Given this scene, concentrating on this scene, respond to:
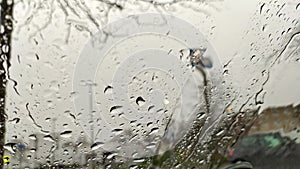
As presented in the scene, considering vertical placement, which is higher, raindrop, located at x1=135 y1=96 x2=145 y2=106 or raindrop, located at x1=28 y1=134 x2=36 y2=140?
raindrop, located at x1=135 y1=96 x2=145 y2=106

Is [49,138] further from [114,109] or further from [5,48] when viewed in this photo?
[5,48]

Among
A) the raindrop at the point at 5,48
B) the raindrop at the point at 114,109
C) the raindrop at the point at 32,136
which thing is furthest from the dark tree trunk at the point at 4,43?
the raindrop at the point at 114,109

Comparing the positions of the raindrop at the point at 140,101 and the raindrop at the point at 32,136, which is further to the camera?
the raindrop at the point at 140,101

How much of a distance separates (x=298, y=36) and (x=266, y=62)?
0.20 m

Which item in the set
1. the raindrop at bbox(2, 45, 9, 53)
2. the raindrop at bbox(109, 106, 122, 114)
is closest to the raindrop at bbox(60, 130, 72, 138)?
the raindrop at bbox(109, 106, 122, 114)

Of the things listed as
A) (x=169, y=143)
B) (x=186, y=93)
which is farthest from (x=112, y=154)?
(x=169, y=143)


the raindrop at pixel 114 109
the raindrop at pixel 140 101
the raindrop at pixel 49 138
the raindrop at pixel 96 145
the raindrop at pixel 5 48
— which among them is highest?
the raindrop at pixel 140 101

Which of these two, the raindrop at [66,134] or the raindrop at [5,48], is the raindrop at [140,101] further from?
the raindrop at [5,48]

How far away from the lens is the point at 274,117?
127 centimetres

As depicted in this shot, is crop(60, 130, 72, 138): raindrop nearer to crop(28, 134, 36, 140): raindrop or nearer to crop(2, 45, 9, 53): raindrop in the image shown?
crop(28, 134, 36, 140): raindrop

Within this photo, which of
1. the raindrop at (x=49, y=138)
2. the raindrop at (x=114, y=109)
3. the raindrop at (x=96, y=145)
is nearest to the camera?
the raindrop at (x=96, y=145)

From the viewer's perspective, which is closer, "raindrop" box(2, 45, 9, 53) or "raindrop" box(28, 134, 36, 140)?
"raindrop" box(2, 45, 9, 53)

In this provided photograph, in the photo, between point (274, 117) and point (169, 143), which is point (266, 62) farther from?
point (169, 143)

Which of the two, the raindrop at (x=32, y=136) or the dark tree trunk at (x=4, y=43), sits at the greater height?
the dark tree trunk at (x=4, y=43)
